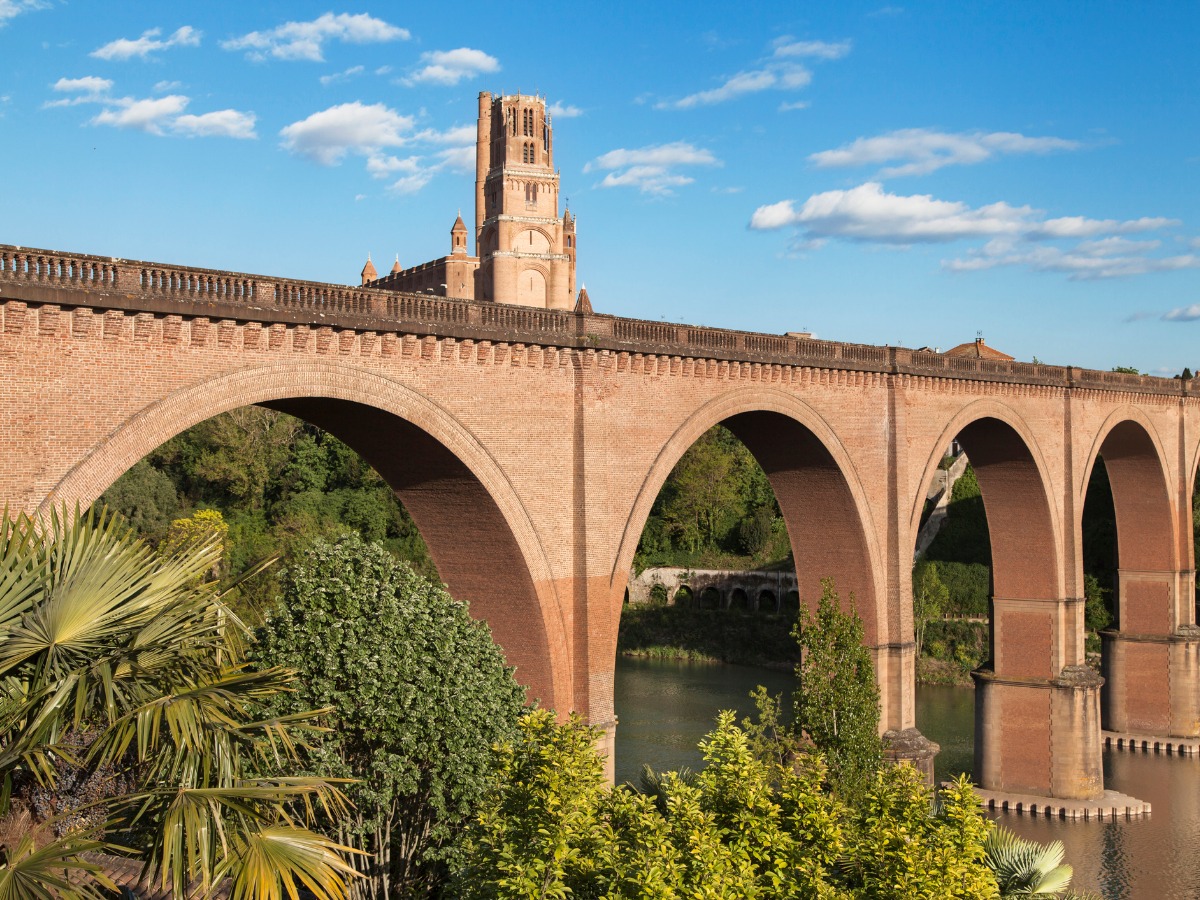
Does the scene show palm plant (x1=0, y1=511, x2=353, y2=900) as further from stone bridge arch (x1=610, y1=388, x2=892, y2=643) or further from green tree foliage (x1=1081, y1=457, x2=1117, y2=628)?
green tree foliage (x1=1081, y1=457, x2=1117, y2=628)

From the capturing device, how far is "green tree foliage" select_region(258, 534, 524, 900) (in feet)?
41.1

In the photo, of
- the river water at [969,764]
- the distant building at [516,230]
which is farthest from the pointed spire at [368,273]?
the river water at [969,764]

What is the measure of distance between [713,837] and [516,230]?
73.7 metres

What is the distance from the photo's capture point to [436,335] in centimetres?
1667

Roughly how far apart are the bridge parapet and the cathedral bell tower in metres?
56.3

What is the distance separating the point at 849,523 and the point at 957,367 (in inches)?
203

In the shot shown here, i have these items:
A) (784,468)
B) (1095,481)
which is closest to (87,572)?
(784,468)

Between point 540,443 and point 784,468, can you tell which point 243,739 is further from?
point 784,468

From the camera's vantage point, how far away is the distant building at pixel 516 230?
80188 millimetres

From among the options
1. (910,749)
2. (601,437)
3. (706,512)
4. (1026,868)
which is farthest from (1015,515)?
(706,512)

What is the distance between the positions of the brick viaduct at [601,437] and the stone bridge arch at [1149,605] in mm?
91

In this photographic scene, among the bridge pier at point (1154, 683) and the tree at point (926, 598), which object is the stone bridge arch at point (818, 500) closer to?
the bridge pier at point (1154, 683)

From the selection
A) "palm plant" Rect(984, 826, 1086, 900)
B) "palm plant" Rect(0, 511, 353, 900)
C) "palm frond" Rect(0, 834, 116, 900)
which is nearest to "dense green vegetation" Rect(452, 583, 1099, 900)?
"palm plant" Rect(0, 511, 353, 900)

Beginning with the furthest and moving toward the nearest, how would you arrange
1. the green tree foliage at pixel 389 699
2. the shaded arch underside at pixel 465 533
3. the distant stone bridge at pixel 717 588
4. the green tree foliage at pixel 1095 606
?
the distant stone bridge at pixel 717 588 → the green tree foliage at pixel 1095 606 → the shaded arch underside at pixel 465 533 → the green tree foliage at pixel 389 699
